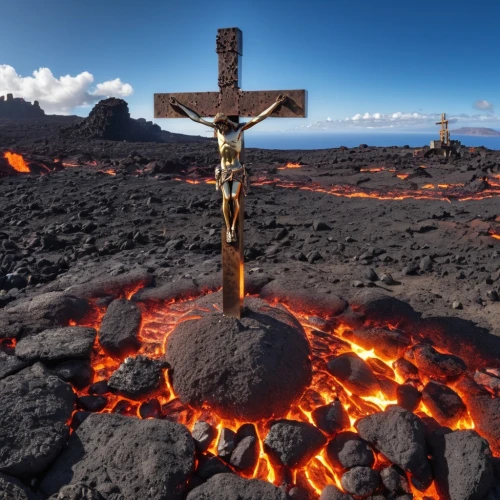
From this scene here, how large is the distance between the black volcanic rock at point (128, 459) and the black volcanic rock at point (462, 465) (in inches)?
79.9

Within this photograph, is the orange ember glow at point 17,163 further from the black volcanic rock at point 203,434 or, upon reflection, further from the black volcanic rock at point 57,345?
the black volcanic rock at point 203,434

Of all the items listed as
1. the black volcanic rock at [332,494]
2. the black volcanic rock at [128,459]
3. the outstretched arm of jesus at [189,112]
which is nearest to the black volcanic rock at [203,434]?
the black volcanic rock at [128,459]

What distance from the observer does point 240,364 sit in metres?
4.16

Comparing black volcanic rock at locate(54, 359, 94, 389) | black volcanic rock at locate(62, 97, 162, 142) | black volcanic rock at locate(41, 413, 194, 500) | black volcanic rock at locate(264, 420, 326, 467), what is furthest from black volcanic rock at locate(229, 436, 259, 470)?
black volcanic rock at locate(62, 97, 162, 142)

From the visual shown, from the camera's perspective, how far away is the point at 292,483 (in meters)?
3.49

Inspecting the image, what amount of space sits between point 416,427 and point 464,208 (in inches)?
445

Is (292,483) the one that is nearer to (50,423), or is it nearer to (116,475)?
(116,475)

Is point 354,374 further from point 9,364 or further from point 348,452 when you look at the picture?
point 9,364

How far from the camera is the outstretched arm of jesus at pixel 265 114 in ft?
14.1

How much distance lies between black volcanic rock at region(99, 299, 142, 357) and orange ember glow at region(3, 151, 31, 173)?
19.6 meters

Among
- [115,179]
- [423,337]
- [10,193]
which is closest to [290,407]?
[423,337]

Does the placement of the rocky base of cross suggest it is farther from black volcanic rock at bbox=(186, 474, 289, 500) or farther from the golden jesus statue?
the golden jesus statue

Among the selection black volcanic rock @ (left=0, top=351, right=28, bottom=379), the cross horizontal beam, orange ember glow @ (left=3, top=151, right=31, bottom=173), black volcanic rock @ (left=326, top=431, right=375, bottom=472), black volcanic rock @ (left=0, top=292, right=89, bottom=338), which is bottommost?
black volcanic rock @ (left=326, top=431, right=375, bottom=472)

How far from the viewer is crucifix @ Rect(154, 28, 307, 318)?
4258 millimetres
